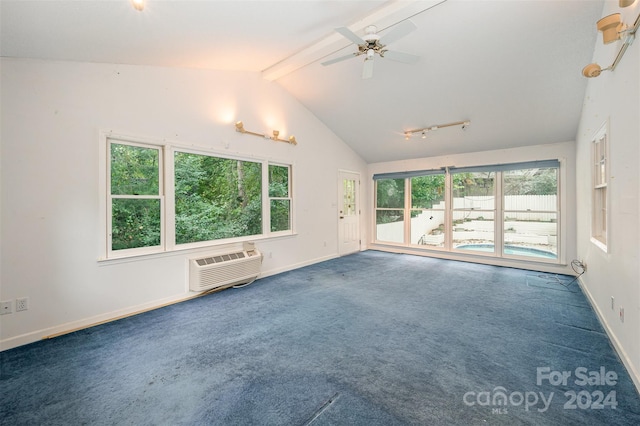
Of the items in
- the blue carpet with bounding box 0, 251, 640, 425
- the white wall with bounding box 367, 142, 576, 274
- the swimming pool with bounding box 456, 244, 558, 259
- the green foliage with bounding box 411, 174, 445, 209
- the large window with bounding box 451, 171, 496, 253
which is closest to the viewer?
the blue carpet with bounding box 0, 251, 640, 425

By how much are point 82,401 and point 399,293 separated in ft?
11.0

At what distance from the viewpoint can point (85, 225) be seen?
9.34 feet

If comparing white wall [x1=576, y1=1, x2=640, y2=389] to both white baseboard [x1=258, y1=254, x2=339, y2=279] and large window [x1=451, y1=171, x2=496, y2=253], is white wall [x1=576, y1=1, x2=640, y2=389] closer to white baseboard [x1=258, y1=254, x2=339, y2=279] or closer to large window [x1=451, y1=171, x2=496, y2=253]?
large window [x1=451, y1=171, x2=496, y2=253]

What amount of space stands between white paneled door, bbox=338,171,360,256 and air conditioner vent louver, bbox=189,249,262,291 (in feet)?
8.43

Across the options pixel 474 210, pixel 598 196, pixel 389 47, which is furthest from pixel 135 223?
pixel 474 210

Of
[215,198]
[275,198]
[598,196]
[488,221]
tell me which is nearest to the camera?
[598,196]

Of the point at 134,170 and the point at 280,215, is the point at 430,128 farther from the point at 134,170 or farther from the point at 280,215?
the point at 134,170

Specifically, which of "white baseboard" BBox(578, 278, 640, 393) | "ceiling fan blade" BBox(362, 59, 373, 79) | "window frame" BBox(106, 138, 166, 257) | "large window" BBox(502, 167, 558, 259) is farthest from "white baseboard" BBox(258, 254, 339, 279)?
"white baseboard" BBox(578, 278, 640, 393)

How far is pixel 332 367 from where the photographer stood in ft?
6.95

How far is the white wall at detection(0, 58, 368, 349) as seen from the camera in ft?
8.11

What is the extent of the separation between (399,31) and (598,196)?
3020 millimetres

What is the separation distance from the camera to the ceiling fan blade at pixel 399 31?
233 centimetres

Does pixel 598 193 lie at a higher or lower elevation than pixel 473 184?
lower

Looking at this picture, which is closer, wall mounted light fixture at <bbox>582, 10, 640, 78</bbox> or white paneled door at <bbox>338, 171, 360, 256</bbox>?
wall mounted light fixture at <bbox>582, 10, 640, 78</bbox>
